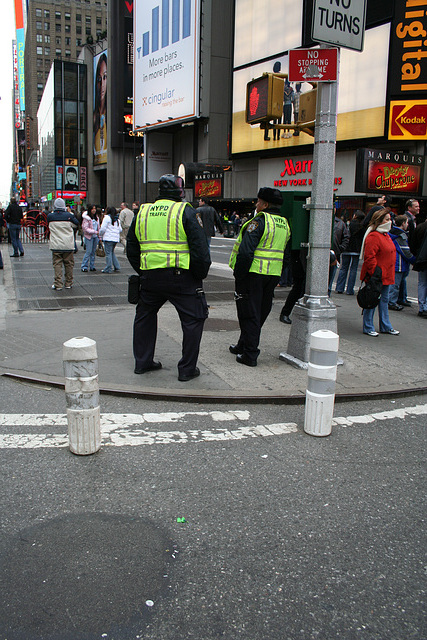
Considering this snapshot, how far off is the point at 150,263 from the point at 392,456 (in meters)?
2.79

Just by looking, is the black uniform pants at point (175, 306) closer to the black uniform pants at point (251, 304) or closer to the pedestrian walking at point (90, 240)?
the black uniform pants at point (251, 304)

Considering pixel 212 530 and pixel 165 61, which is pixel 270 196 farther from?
pixel 165 61

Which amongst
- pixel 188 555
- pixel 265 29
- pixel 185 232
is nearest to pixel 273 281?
pixel 185 232

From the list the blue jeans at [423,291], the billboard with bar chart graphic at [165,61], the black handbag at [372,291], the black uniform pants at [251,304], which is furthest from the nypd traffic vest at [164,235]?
the billboard with bar chart graphic at [165,61]

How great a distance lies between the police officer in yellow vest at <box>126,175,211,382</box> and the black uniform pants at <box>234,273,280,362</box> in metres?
0.65

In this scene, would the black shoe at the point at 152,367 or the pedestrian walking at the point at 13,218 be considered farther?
the pedestrian walking at the point at 13,218

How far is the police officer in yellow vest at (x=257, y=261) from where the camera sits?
19.2ft

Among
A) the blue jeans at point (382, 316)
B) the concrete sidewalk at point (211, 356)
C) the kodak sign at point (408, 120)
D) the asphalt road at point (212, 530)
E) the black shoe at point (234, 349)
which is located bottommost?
the asphalt road at point (212, 530)

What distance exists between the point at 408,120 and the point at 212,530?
29.8 meters

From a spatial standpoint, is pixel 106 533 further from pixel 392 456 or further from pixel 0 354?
pixel 0 354

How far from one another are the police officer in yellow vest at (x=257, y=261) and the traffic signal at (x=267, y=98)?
2.55 feet

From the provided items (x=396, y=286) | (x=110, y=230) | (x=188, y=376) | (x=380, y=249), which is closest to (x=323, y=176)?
(x=380, y=249)

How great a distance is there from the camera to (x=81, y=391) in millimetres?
3818

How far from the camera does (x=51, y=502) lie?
10.8 feet
